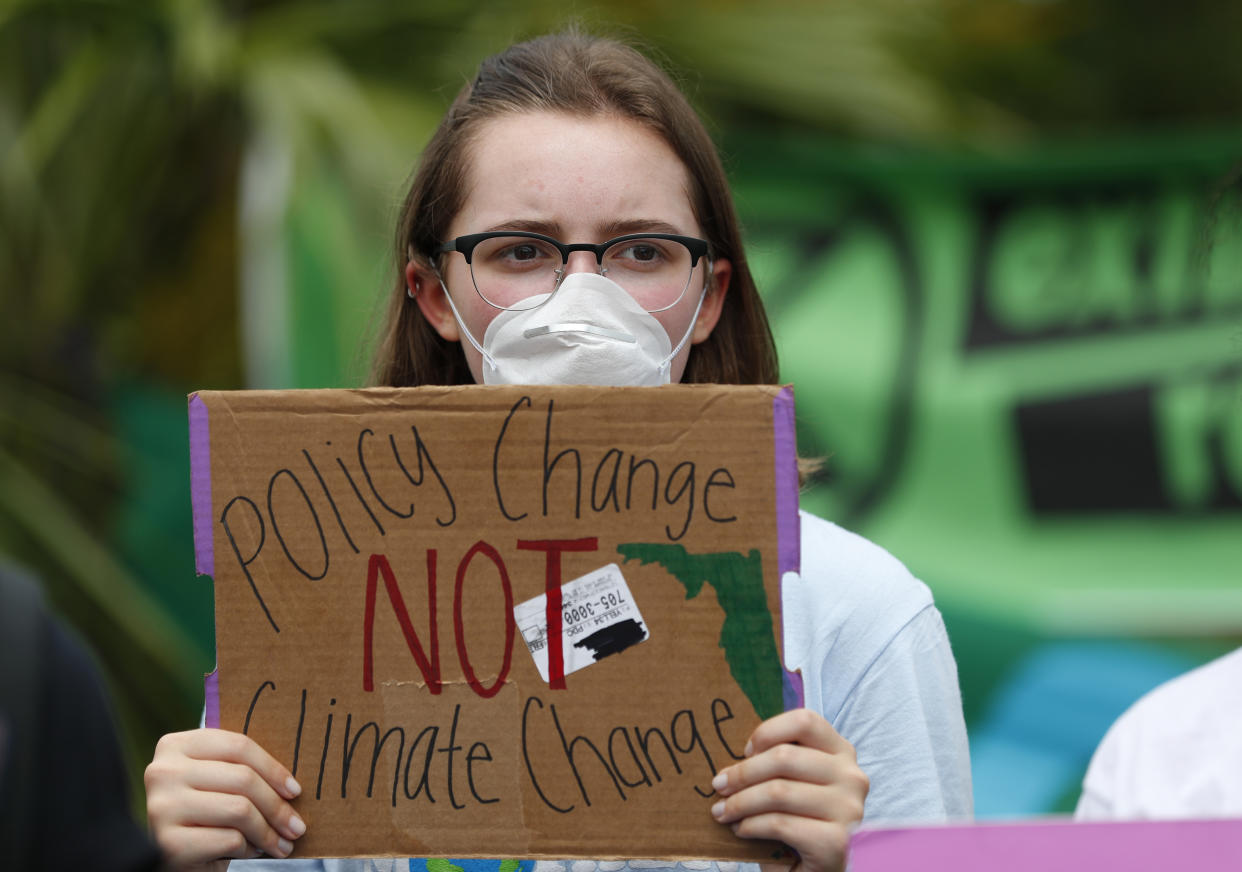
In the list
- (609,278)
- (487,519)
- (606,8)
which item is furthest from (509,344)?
(606,8)

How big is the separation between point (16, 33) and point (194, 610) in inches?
78.7

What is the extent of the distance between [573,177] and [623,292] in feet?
0.51

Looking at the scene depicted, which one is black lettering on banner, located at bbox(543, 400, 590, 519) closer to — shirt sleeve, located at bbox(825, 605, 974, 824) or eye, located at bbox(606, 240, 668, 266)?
eye, located at bbox(606, 240, 668, 266)

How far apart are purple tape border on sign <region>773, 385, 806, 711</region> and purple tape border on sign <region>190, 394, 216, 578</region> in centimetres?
61

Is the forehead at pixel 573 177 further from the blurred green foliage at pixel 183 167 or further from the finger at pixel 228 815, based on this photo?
the blurred green foliage at pixel 183 167

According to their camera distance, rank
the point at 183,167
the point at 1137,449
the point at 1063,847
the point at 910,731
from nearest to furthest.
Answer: the point at 1063,847 → the point at 910,731 → the point at 1137,449 → the point at 183,167

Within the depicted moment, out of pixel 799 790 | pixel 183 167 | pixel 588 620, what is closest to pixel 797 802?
pixel 799 790

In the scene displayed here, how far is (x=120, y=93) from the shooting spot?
4207 mm

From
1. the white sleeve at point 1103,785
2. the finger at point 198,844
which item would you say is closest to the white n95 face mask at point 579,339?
the finger at point 198,844

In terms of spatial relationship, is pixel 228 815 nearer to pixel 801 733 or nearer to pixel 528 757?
pixel 528 757

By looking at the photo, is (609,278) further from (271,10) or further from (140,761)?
(271,10)

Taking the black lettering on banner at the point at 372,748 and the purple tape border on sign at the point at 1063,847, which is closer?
the purple tape border on sign at the point at 1063,847

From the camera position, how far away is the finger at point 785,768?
4.22ft

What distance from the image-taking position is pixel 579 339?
156cm
